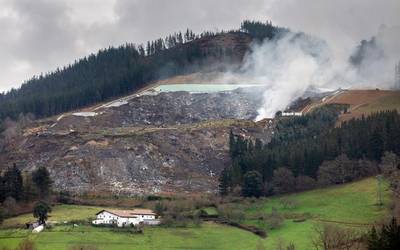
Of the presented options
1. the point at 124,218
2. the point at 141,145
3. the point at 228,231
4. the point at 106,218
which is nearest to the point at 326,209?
the point at 228,231

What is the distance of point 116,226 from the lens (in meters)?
104

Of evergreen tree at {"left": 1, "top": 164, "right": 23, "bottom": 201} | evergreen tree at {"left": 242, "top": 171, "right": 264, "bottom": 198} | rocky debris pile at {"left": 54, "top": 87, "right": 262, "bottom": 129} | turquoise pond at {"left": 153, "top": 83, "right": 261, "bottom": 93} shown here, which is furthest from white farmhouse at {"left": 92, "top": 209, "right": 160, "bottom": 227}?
turquoise pond at {"left": 153, "top": 83, "right": 261, "bottom": 93}

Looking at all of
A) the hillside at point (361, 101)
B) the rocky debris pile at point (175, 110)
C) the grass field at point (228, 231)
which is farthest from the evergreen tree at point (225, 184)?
the rocky debris pile at point (175, 110)

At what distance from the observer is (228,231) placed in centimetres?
10494

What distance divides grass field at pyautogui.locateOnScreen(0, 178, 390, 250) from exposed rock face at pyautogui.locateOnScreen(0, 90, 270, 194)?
23.5 metres

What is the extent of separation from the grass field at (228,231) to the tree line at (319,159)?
5.67 meters

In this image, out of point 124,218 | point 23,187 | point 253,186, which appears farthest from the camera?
point 253,186

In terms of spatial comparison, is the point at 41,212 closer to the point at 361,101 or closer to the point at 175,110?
the point at 175,110

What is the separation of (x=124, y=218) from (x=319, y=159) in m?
36.5

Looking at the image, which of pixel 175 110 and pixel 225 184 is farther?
pixel 175 110

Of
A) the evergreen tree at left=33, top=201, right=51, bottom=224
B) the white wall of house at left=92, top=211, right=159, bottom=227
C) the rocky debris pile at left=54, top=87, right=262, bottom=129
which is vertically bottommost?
the white wall of house at left=92, top=211, right=159, bottom=227

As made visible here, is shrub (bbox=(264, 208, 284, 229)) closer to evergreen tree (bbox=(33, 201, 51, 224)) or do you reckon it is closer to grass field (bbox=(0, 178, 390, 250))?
grass field (bbox=(0, 178, 390, 250))

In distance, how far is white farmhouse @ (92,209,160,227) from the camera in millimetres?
105938

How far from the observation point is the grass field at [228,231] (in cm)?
9456
